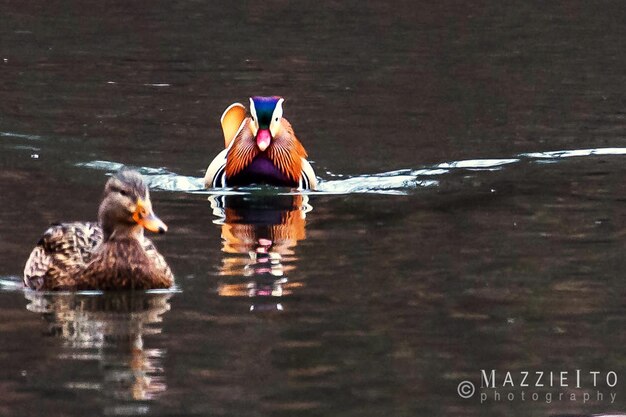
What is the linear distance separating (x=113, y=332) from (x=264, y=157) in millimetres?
6071

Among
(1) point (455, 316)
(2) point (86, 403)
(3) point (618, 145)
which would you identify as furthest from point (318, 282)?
(3) point (618, 145)

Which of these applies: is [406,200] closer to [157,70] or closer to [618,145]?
[618,145]

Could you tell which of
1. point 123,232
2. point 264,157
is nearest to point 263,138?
point 264,157

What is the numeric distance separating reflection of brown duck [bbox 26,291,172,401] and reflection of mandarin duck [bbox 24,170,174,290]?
10cm

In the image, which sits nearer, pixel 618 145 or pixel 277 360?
pixel 277 360

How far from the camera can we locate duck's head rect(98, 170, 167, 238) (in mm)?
10641

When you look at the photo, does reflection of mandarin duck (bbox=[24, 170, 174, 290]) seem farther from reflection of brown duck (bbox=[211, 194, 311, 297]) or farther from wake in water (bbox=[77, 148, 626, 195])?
wake in water (bbox=[77, 148, 626, 195])

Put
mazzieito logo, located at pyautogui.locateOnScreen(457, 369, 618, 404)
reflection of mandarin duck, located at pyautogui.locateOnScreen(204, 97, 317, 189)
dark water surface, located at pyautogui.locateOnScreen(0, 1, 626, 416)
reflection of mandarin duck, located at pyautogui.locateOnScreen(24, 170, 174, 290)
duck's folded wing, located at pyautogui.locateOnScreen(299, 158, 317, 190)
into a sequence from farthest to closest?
reflection of mandarin duck, located at pyautogui.locateOnScreen(204, 97, 317, 189) < duck's folded wing, located at pyautogui.locateOnScreen(299, 158, 317, 190) < reflection of mandarin duck, located at pyautogui.locateOnScreen(24, 170, 174, 290) < dark water surface, located at pyautogui.locateOnScreen(0, 1, 626, 416) < mazzieito logo, located at pyautogui.locateOnScreen(457, 369, 618, 404)

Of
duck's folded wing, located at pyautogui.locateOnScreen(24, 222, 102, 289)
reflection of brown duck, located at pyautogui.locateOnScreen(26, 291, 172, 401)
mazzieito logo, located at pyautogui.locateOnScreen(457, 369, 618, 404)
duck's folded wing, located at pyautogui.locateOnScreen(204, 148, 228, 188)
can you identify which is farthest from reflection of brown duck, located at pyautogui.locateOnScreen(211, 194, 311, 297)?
mazzieito logo, located at pyautogui.locateOnScreen(457, 369, 618, 404)

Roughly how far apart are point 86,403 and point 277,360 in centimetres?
124

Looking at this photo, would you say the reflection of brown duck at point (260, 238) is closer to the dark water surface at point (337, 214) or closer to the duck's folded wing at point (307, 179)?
the dark water surface at point (337, 214)

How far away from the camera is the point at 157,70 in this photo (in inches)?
878

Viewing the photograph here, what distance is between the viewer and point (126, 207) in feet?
35.1

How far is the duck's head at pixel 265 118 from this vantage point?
15.4 meters
